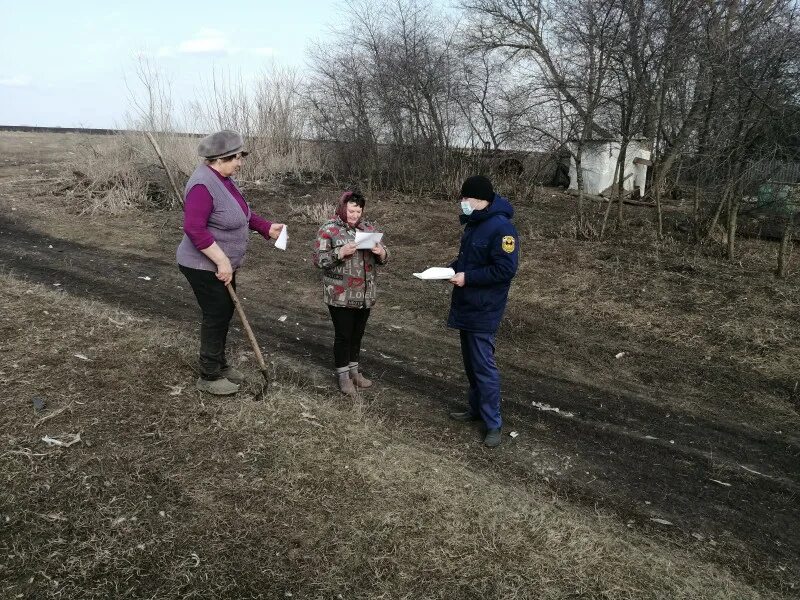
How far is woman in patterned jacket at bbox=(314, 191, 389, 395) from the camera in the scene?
15.0ft

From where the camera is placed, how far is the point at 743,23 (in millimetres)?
8062

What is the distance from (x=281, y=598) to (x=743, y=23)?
353 inches

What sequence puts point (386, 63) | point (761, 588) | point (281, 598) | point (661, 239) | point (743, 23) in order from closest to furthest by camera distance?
point (281, 598)
point (761, 588)
point (743, 23)
point (661, 239)
point (386, 63)

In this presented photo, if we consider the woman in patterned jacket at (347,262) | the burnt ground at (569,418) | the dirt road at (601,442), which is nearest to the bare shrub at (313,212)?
the burnt ground at (569,418)

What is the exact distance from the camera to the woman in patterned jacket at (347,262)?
15.0ft

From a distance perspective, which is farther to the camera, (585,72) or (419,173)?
(419,173)

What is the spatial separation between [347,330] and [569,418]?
198 centimetres

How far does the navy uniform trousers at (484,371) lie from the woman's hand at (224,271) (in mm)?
1741

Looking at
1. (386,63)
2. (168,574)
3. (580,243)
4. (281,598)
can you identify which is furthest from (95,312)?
(386,63)

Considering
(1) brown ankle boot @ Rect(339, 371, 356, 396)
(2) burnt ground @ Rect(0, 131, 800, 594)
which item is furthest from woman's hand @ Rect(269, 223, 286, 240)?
(2) burnt ground @ Rect(0, 131, 800, 594)

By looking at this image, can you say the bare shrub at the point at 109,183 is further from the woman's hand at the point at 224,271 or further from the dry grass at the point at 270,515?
the woman's hand at the point at 224,271

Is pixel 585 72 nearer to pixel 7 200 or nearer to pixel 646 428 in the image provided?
pixel 646 428

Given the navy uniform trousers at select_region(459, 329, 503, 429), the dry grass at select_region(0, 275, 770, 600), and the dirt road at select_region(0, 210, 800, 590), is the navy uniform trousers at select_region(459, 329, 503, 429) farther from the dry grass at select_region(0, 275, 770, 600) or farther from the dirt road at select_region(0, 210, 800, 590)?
the dry grass at select_region(0, 275, 770, 600)

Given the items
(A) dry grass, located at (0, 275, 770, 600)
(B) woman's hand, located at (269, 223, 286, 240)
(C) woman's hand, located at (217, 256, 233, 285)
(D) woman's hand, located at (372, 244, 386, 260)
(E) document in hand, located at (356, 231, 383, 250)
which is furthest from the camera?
(B) woman's hand, located at (269, 223, 286, 240)
